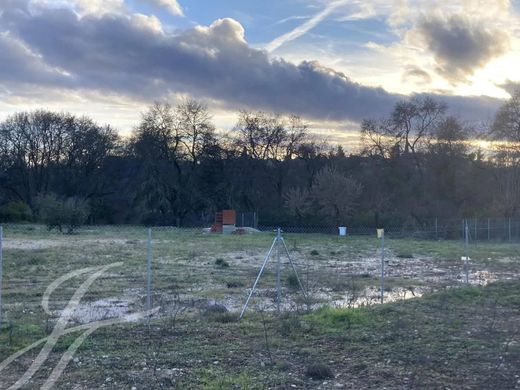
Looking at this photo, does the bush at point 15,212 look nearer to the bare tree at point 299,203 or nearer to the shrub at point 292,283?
the bare tree at point 299,203

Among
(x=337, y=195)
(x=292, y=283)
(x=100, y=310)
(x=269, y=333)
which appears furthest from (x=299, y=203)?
(x=269, y=333)

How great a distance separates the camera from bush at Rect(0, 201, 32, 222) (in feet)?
169

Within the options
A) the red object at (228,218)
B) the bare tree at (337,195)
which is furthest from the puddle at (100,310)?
the bare tree at (337,195)

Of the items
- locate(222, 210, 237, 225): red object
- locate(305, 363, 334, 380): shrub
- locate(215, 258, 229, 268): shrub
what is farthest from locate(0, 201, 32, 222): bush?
locate(305, 363, 334, 380): shrub

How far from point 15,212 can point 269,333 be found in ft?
160

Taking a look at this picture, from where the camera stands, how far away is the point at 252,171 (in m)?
60.6

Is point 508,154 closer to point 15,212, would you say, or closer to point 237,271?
point 237,271

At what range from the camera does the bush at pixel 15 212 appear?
5150cm

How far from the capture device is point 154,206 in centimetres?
5700

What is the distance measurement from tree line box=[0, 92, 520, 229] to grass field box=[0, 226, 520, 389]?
111ft

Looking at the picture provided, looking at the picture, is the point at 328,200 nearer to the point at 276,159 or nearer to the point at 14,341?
the point at 276,159

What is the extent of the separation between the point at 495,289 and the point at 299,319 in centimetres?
628

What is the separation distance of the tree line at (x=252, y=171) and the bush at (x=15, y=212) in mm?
110

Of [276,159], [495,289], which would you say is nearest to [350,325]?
[495,289]
